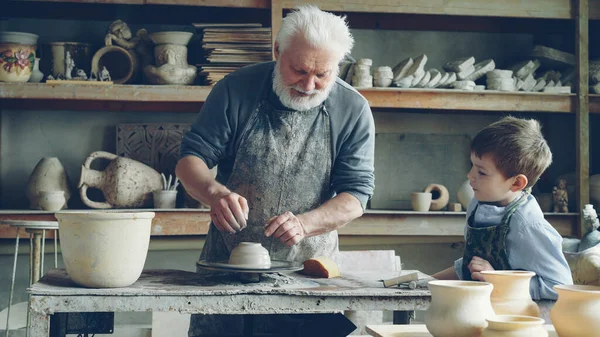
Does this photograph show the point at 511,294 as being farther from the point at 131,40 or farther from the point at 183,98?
the point at 131,40

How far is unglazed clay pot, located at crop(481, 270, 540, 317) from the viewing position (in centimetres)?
159

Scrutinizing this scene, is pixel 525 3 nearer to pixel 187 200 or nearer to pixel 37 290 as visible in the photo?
pixel 187 200

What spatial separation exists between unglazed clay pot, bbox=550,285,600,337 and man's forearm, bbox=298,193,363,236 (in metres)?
1.04

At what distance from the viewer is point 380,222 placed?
171 inches

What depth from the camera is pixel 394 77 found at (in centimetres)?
440

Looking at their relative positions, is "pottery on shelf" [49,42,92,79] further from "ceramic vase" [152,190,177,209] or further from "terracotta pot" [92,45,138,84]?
"ceramic vase" [152,190,177,209]

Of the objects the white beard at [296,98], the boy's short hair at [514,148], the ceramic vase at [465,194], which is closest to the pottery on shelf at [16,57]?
the white beard at [296,98]

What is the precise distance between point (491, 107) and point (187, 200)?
188 cm

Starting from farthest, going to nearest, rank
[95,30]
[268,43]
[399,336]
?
1. [95,30]
2. [268,43]
3. [399,336]

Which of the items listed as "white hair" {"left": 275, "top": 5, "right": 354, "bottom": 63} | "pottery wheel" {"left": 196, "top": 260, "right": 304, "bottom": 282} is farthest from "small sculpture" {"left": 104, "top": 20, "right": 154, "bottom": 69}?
"pottery wheel" {"left": 196, "top": 260, "right": 304, "bottom": 282}

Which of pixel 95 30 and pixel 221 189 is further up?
pixel 95 30

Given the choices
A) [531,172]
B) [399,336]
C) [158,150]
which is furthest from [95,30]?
[399,336]

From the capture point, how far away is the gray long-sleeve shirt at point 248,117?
2557 millimetres

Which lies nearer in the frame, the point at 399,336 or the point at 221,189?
the point at 399,336
